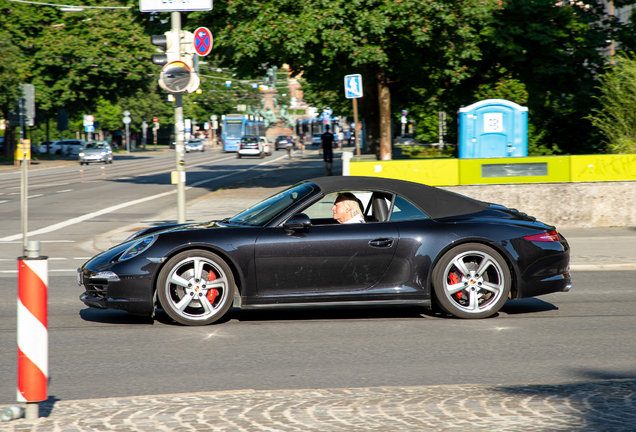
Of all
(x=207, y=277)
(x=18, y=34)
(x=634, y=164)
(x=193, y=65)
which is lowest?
(x=207, y=277)

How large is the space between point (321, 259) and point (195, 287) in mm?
1100

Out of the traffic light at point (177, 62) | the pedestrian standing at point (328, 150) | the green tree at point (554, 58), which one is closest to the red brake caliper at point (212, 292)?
the traffic light at point (177, 62)

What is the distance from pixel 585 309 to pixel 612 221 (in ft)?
24.2

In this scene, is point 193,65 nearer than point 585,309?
No

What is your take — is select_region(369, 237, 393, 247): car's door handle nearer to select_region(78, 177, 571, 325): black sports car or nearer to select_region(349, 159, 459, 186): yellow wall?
select_region(78, 177, 571, 325): black sports car

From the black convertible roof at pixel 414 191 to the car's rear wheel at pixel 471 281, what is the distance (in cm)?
41

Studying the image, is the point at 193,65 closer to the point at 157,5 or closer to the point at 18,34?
the point at 157,5

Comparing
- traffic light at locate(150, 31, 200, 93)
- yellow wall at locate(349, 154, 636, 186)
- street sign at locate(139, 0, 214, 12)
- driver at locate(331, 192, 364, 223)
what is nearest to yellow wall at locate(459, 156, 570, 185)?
yellow wall at locate(349, 154, 636, 186)

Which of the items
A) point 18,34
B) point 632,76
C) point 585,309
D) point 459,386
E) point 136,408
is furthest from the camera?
point 18,34

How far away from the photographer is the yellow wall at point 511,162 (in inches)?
559

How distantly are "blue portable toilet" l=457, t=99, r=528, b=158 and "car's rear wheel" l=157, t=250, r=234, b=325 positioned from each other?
12.9 m

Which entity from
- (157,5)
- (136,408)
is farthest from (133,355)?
A: (157,5)

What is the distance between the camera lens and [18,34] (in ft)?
165

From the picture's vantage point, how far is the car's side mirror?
21.3ft
